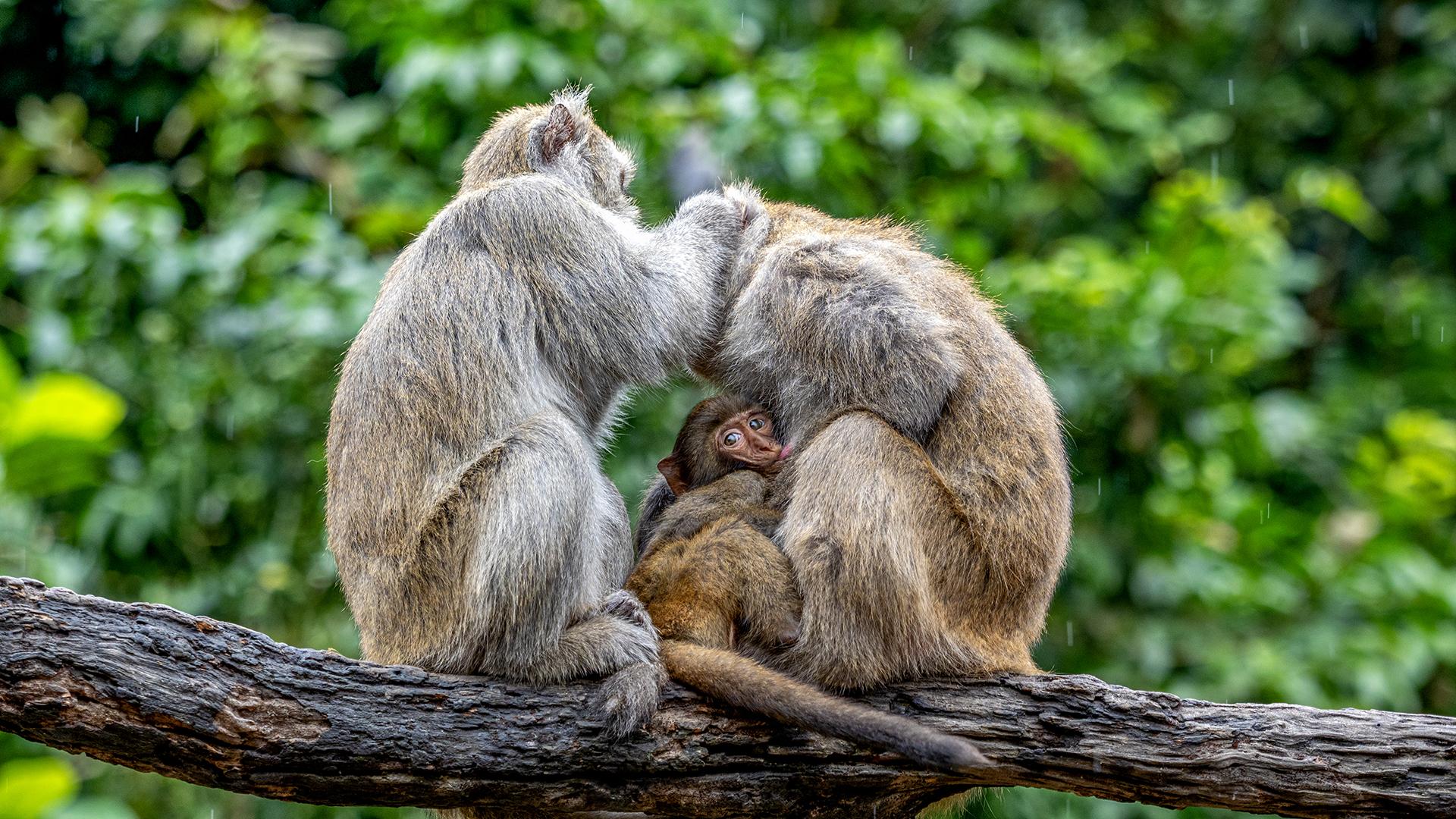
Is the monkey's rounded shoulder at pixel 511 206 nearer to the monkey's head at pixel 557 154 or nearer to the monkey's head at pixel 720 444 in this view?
the monkey's head at pixel 557 154

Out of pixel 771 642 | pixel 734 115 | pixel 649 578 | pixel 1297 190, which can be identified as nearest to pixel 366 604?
pixel 649 578

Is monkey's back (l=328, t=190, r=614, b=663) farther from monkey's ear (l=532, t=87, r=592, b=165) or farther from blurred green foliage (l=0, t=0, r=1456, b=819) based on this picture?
blurred green foliage (l=0, t=0, r=1456, b=819)

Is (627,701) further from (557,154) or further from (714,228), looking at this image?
(557,154)

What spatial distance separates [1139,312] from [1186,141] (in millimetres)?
4197

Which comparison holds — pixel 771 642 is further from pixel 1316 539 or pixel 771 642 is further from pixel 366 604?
pixel 1316 539

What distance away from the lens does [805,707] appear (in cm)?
467

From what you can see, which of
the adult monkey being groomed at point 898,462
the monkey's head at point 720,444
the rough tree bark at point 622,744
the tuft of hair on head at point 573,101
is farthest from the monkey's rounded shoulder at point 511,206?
the rough tree bark at point 622,744

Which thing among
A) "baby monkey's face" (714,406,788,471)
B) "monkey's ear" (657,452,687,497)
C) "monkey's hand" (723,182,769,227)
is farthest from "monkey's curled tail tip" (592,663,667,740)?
"monkey's hand" (723,182,769,227)

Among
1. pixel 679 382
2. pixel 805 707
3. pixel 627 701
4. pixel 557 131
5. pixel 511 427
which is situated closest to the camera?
pixel 805 707

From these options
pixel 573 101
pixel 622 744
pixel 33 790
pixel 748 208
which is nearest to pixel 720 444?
pixel 748 208

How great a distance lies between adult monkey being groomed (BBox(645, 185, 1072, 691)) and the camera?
5.13m

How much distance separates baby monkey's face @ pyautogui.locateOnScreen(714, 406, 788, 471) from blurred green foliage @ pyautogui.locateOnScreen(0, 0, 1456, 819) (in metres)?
1.94

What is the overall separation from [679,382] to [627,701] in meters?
2.55

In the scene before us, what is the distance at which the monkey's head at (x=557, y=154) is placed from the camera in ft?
20.5
